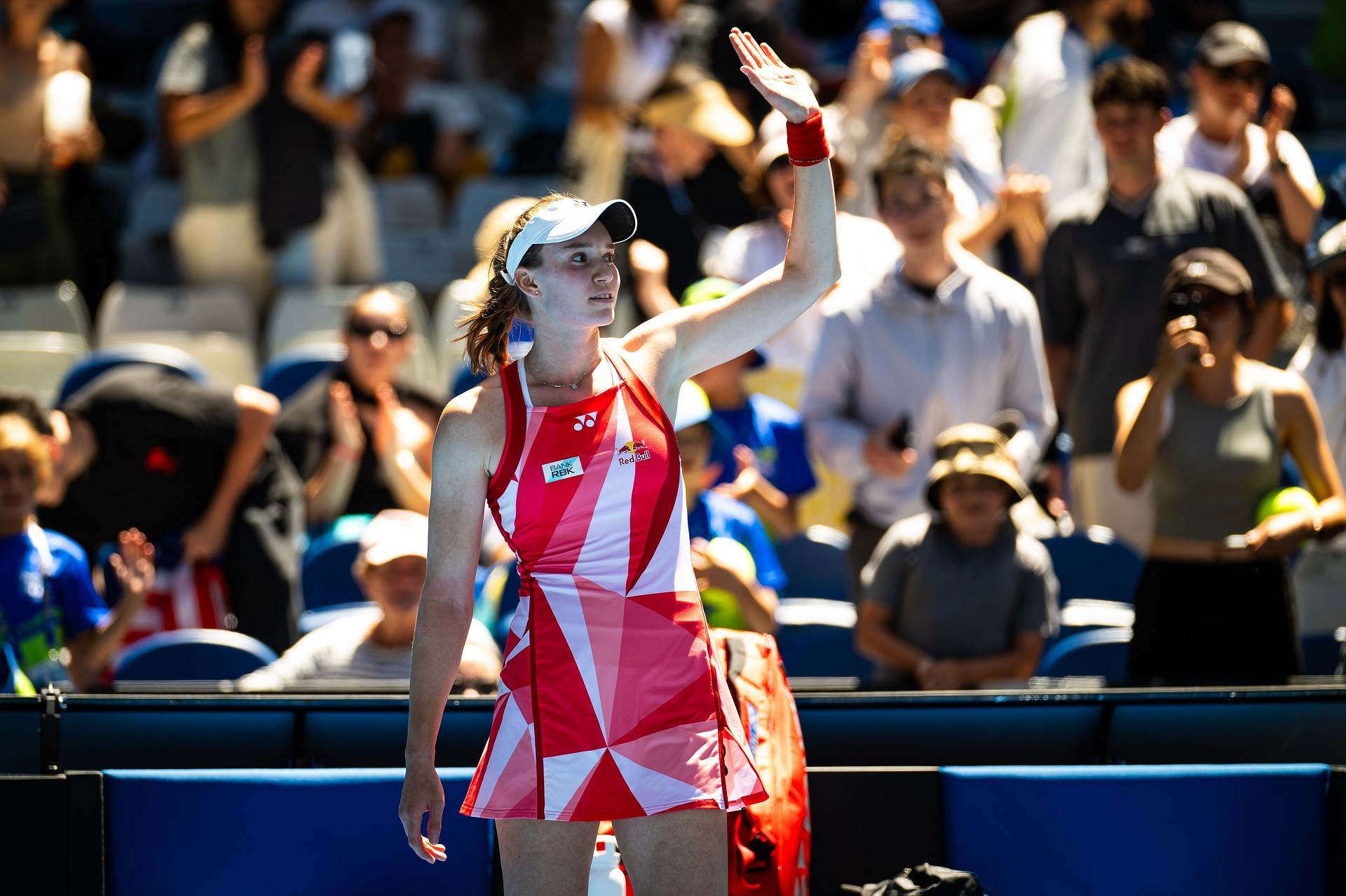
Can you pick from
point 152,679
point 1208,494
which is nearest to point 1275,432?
point 1208,494

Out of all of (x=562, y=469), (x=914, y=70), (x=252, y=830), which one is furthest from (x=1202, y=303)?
(x=252, y=830)

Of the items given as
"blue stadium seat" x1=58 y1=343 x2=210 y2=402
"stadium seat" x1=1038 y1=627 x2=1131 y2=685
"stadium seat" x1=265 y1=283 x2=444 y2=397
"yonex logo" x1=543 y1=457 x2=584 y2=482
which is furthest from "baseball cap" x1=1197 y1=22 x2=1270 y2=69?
"yonex logo" x1=543 y1=457 x2=584 y2=482

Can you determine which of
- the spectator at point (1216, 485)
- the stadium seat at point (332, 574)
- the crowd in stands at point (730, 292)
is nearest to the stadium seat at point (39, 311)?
the crowd in stands at point (730, 292)

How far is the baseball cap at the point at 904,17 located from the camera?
7391mm

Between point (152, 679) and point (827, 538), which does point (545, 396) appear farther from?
point (827, 538)

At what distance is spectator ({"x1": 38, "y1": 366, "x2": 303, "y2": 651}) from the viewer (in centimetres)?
548

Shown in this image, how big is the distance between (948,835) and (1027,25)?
4987 mm

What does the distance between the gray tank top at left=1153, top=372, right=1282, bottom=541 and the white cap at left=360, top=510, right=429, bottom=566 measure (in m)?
2.00

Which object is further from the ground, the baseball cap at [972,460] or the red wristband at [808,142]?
the red wristband at [808,142]

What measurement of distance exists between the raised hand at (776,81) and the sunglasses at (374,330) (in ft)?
10.5

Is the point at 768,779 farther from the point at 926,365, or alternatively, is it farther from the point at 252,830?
the point at 926,365

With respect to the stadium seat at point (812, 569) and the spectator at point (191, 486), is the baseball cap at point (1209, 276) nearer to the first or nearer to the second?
the stadium seat at point (812, 569)

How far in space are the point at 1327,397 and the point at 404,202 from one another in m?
4.91

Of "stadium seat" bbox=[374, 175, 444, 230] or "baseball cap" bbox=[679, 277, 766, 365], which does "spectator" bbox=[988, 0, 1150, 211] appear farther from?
"stadium seat" bbox=[374, 175, 444, 230]
